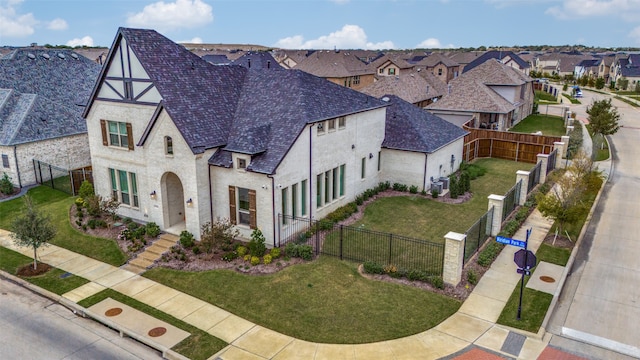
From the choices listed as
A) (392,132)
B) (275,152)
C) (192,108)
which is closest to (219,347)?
(275,152)

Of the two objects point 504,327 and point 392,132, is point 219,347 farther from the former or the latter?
point 392,132

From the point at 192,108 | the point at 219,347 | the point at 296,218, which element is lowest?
the point at 219,347

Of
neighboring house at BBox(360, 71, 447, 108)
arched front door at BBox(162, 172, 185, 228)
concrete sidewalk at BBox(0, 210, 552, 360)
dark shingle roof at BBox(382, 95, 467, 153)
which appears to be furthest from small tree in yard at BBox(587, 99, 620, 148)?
arched front door at BBox(162, 172, 185, 228)

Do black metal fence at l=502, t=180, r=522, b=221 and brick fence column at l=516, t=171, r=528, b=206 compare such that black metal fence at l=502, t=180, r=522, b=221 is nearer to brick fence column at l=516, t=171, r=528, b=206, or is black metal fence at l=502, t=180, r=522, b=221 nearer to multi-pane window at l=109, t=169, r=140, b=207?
brick fence column at l=516, t=171, r=528, b=206

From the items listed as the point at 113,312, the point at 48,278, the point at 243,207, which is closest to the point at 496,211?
the point at 243,207

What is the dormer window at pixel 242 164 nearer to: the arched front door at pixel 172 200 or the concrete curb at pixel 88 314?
the arched front door at pixel 172 200

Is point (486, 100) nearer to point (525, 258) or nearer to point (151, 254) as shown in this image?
point (525, 258)
